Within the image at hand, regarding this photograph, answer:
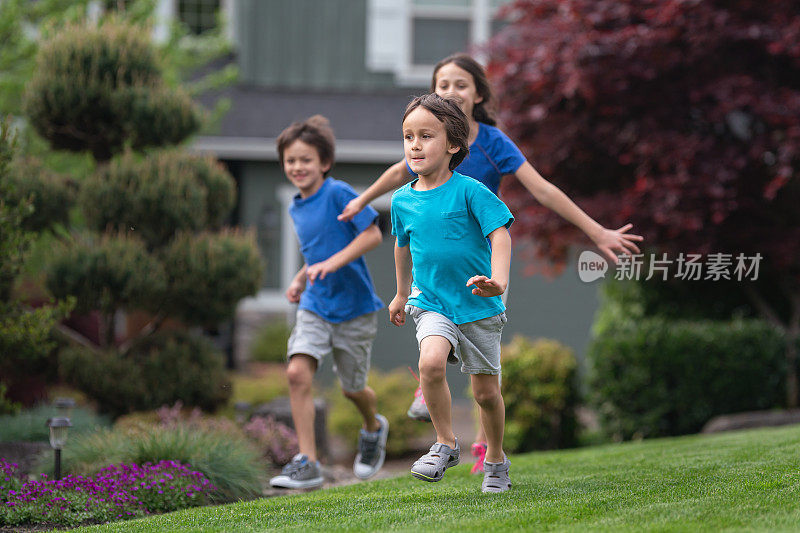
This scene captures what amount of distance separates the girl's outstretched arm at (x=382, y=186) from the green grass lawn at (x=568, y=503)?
5.14ft

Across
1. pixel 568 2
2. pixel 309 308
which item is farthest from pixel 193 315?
pixel 568 2

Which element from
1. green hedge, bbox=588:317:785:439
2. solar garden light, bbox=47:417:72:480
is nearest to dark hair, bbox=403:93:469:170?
solar garden light, bbox=47:417:72:480

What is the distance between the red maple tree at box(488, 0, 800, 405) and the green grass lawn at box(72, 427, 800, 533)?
2857 millimetres

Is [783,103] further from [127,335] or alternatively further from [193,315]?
[127,335]

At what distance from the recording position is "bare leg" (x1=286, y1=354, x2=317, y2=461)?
5.39 m

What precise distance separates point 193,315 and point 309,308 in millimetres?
2487

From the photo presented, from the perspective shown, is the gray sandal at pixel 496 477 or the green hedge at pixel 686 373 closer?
the gray sandal at pixel 496 477

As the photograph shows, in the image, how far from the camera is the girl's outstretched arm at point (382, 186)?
16.8 ft

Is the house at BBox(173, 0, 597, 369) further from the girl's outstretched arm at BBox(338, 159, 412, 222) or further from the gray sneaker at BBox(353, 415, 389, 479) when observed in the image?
the girl's outstretched arm at BBox(338, 159, 412, 222)

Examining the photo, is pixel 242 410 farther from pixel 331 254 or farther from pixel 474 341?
pixel 474 341

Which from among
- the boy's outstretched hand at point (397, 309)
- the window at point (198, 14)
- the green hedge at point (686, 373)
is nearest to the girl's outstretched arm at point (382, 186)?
the boy's outstretched hand at point (397, 309)

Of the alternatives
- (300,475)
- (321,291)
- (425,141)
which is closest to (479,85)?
(425,141)

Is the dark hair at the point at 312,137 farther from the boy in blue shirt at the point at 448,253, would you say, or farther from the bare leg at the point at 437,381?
the bare leg at the point at 437,381

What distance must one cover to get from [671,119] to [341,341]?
4.12 meters
